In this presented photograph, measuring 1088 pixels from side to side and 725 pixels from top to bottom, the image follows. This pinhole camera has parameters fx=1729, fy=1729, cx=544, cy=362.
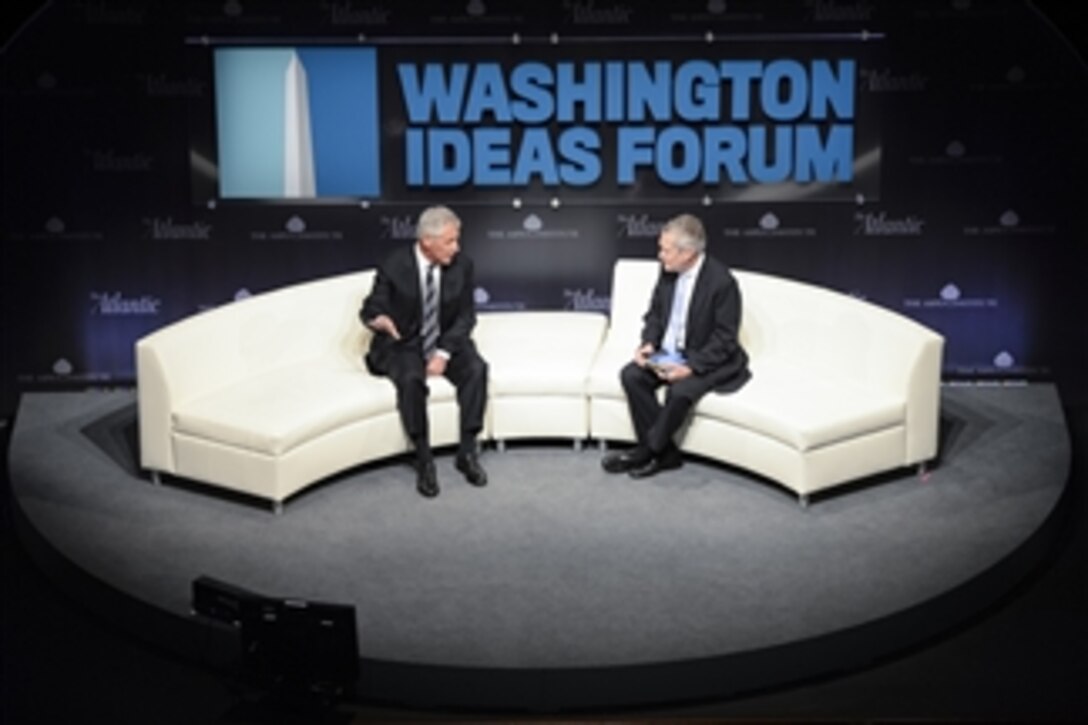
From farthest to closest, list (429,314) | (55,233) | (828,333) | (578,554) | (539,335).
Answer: (55,233) < (539,335) < (828,333) < (429,314) < (578,554)

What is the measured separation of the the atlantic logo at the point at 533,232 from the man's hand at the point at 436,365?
151 centimetres

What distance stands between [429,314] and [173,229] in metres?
2.00

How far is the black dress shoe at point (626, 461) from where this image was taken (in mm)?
7895

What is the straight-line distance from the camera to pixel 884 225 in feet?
→ 30.6

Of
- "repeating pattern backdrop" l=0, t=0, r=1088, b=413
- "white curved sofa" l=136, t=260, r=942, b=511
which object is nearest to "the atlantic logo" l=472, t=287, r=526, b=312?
"repeating pattern backdrop" l=0, t=0, r=1088, b=413

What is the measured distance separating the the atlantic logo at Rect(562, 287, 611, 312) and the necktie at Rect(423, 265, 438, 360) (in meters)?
1.52

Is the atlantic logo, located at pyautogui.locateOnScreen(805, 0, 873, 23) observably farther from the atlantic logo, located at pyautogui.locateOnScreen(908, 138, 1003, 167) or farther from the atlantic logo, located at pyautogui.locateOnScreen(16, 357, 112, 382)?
the atlantic logo, located at pyautogui.locateOnScreen(16, 357, 112, 382)

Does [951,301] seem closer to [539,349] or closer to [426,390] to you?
[539,349]

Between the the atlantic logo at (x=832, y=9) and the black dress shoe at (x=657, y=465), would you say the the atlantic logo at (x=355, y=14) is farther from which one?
the black dress shoe at (x=657, y=465)

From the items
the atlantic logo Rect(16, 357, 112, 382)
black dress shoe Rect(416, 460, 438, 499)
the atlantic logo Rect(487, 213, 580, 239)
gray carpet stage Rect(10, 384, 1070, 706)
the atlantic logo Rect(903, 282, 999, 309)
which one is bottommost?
gray carpet stage Rect(10, 384, 1070, 706)

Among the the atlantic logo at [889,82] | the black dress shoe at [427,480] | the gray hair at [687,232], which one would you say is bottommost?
the black dress shoe at [427,480]

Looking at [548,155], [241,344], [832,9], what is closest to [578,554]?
[241,344]

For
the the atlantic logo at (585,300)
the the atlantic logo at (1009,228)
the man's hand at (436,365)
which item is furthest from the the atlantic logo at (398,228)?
the the atlantic logo at (1009,228)

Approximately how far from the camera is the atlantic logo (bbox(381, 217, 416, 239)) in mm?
9320
